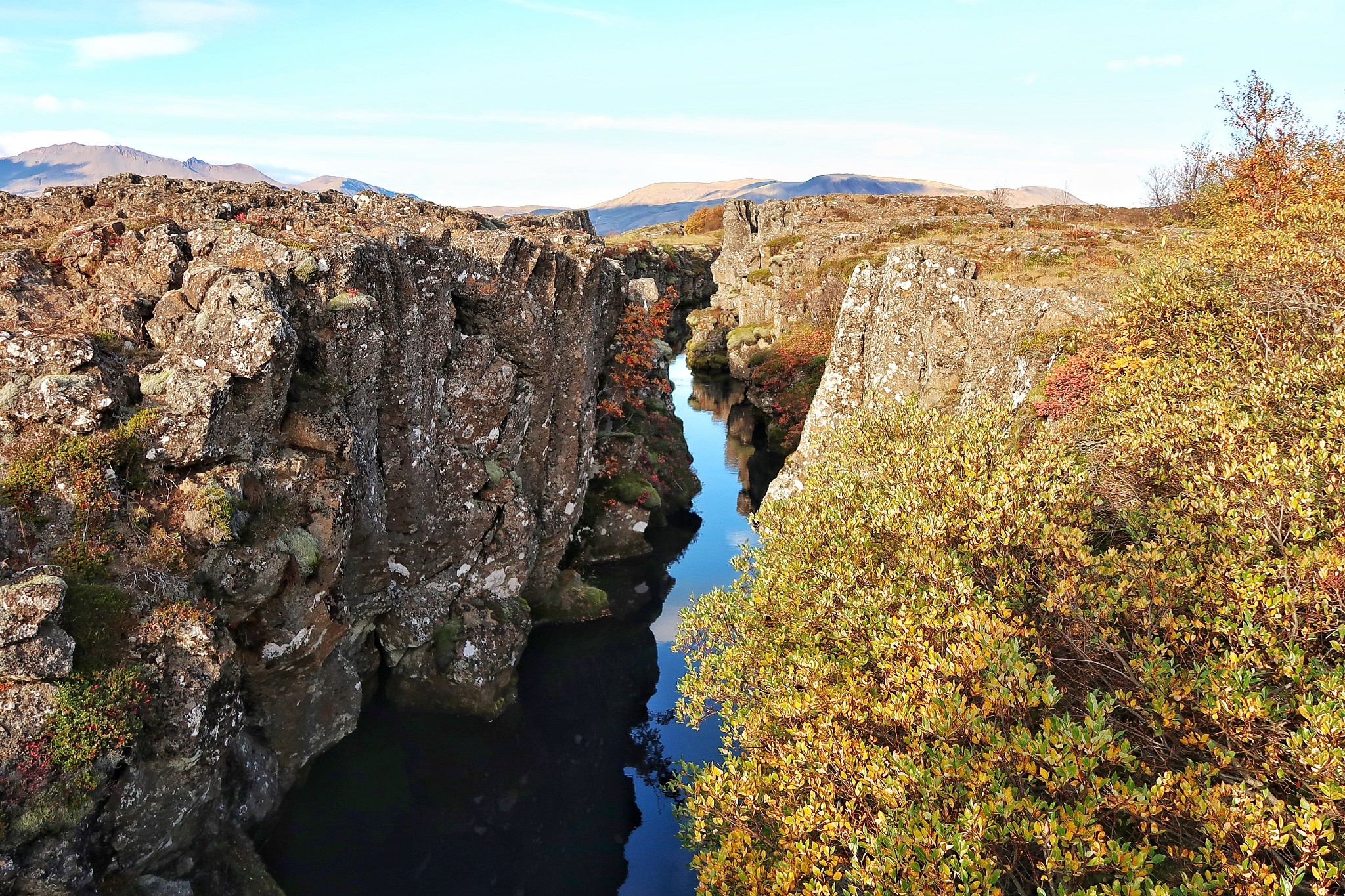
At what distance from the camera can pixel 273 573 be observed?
18.6 metres

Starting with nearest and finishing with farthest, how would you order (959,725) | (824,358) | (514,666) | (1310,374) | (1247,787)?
(1247,787)
(959,725)
(1310,374)
(514,666)
(824,358)

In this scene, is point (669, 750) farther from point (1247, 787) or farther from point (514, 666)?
point (1247, 787)

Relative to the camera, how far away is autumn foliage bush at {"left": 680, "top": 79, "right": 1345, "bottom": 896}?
946cm

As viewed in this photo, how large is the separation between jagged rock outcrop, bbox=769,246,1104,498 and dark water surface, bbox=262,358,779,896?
47.4 feet

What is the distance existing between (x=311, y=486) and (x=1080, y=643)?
19.2m

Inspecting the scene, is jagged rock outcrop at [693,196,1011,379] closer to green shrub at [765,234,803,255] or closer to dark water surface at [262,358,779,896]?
green shrub at [765,234,803,255]

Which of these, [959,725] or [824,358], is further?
[824,358]

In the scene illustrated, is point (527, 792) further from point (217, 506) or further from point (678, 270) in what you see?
point (678, 270)

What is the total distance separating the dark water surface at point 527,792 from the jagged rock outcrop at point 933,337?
14450mm

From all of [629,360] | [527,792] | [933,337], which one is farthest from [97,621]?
[933,337]

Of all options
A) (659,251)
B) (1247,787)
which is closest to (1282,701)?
(1247,787)

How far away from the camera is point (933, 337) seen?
41.0 m

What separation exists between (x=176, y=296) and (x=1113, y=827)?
80.7ft

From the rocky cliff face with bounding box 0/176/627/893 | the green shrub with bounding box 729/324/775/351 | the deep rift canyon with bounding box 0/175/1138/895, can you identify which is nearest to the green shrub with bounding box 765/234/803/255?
the green shrub with bounding box 729/324/775/351
